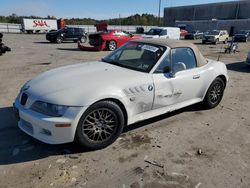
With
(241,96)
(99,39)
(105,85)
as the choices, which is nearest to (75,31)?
(99,39)

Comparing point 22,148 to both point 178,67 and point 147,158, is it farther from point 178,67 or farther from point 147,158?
point 178,67

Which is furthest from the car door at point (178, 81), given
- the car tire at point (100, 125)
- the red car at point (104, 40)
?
the red car at point (104, 40)

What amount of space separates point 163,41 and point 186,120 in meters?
1.60

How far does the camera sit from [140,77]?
394 centimetres

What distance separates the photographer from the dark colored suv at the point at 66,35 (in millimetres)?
22906

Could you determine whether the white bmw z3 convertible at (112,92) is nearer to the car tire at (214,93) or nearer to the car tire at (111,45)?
the car tire at (214,93)

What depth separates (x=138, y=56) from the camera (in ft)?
15.2

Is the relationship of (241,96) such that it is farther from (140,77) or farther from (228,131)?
(140,77)

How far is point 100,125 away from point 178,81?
1.68 m

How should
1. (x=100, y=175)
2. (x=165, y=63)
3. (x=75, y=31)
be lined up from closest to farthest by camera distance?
(x=100, y=175) < (x=165, y=63) < (x=75, y=31)

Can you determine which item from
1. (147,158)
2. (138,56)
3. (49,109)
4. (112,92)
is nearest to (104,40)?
(138,56)

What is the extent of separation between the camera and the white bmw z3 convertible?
3.28 meters

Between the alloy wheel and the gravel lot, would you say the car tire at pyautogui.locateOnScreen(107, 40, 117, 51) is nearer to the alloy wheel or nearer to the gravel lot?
the gravel lot

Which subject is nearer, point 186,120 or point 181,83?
point 181,83
